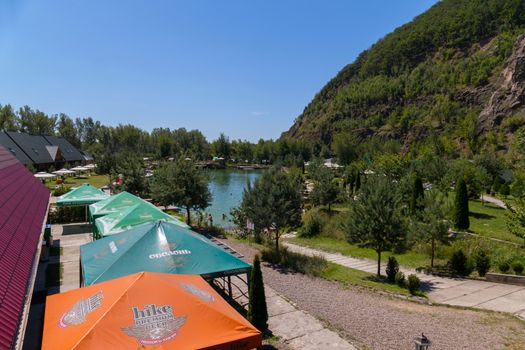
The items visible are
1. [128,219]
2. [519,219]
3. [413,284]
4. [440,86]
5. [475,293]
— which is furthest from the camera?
[440,86]

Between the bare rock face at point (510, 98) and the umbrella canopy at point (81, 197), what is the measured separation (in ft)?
268

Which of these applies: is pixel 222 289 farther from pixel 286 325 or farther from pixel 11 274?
pixel 11 274

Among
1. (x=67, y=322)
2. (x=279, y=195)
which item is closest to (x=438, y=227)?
(x=279, y=195)

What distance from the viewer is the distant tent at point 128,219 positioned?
13.1 meters

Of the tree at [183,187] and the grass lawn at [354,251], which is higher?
the tree at [183,187]

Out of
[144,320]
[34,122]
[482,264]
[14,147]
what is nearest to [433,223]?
[482,264]

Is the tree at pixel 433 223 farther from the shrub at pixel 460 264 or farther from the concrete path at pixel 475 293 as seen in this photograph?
the concrete path at pixel 475 293

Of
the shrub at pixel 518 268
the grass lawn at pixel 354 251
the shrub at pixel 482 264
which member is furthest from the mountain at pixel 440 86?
the shrub at pixel 482 264

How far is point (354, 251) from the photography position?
69.8ft

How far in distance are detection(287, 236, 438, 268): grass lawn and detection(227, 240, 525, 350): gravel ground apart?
649cm

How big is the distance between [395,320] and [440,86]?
126629mm

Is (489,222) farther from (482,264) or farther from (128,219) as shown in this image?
(128,219)

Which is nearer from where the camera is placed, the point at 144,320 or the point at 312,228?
the point at 144,320

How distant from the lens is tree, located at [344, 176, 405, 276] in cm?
1567
